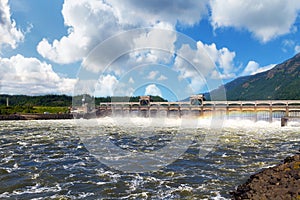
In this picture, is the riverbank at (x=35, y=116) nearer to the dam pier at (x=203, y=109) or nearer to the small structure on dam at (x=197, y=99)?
the dam pier at (x=203, y=109)

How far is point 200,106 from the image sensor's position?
76812 mm

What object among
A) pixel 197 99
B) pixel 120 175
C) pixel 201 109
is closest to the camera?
pixel 120 175

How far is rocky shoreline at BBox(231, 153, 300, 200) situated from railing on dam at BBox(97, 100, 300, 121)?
57.5 metres

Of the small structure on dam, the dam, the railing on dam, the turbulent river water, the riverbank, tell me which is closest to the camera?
the turbulent river water

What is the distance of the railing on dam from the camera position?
2633 inches

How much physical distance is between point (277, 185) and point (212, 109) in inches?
2631

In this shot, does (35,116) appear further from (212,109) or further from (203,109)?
(212,109)

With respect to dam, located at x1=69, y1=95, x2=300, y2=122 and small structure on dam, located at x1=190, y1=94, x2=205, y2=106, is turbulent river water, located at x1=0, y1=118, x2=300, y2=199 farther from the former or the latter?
small structure on dam, located at x1=190, y1=94, x2=205, y2=106

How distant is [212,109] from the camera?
74.6 m

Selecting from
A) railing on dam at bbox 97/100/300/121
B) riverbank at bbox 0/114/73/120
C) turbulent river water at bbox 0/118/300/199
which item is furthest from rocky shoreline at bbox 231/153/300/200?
riverbank at bbox 0/114/73/120

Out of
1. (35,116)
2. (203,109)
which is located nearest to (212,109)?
(203,109)

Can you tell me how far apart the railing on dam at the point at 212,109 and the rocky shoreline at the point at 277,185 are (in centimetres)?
5754

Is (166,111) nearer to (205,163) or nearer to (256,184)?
(205,163)

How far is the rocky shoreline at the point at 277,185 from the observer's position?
832 cm
